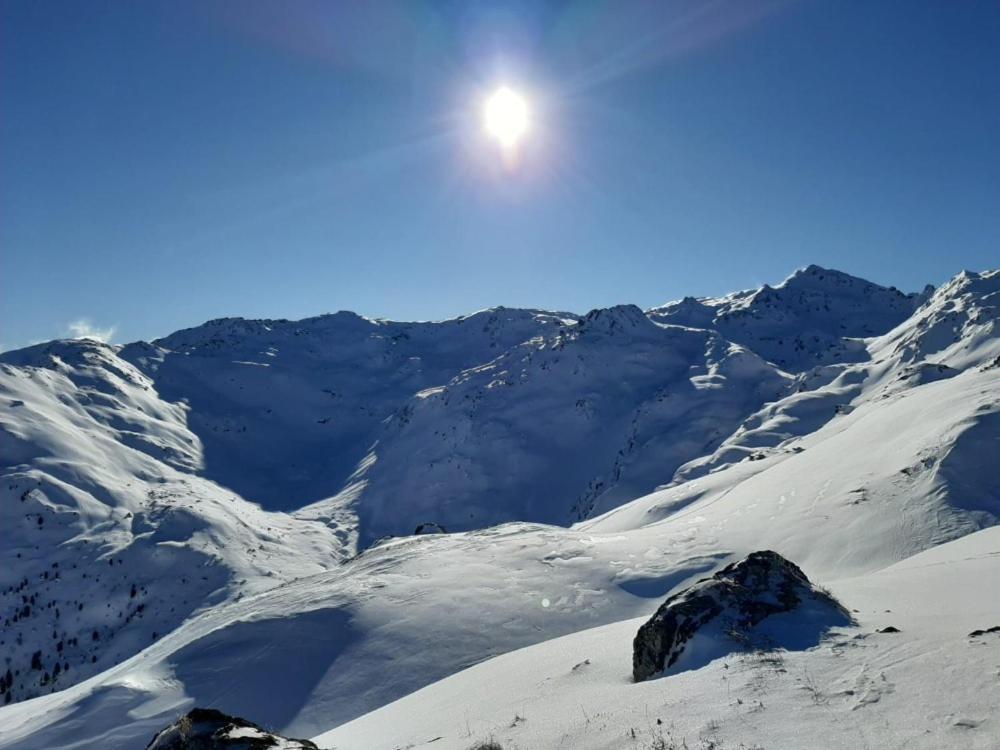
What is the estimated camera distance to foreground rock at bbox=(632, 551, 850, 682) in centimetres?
1053

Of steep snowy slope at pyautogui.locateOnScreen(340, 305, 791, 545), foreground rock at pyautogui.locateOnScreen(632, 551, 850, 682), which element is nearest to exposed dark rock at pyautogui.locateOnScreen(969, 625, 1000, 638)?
foreground rock at pyautogui.locateOnScreen(632, 551, 850, 682)

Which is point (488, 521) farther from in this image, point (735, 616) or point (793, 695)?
point (793, 695)

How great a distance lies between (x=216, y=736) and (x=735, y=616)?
878cm

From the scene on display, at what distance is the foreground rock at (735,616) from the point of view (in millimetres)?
10531

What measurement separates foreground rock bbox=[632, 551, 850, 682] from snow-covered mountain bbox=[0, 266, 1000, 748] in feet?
2.64

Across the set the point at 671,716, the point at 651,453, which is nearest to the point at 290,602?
the point at 671,716

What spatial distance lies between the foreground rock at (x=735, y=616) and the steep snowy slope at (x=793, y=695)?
52 centimetres

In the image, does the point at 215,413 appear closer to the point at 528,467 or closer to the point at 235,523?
the point at 235,523

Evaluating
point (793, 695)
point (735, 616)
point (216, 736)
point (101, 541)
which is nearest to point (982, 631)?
point (793, 695)

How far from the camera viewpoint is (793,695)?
7.88 metres

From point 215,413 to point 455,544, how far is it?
178566 millimetres

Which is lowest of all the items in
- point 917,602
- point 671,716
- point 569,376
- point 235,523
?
point 671,716

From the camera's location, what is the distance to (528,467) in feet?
470

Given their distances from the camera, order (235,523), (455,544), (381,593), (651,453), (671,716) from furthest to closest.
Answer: (651,453) → (235,523) → (455,544) → (381,593) → (671,716)
